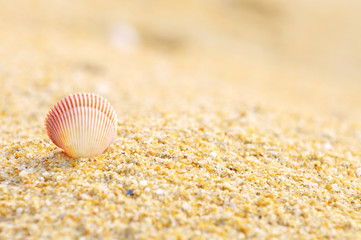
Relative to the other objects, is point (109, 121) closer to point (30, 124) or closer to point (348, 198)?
point (30, 124)

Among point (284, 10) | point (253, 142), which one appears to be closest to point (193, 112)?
point (253, 142)

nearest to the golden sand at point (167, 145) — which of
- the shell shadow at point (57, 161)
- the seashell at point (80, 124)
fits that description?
the shell shadow at point (57, 161)

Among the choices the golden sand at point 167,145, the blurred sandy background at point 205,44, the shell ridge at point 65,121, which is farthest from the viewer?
the blurred sandy background at point 205,44

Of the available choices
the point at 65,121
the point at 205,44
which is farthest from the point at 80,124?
the point at 205,44

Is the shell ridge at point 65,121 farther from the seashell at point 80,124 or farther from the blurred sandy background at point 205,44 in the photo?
the blurred sandy background at point 205,44

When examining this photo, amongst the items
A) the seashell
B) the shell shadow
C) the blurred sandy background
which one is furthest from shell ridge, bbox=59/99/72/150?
the blurred sandy background

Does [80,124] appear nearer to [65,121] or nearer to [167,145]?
[65,121]

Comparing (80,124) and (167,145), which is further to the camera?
(167,145)
